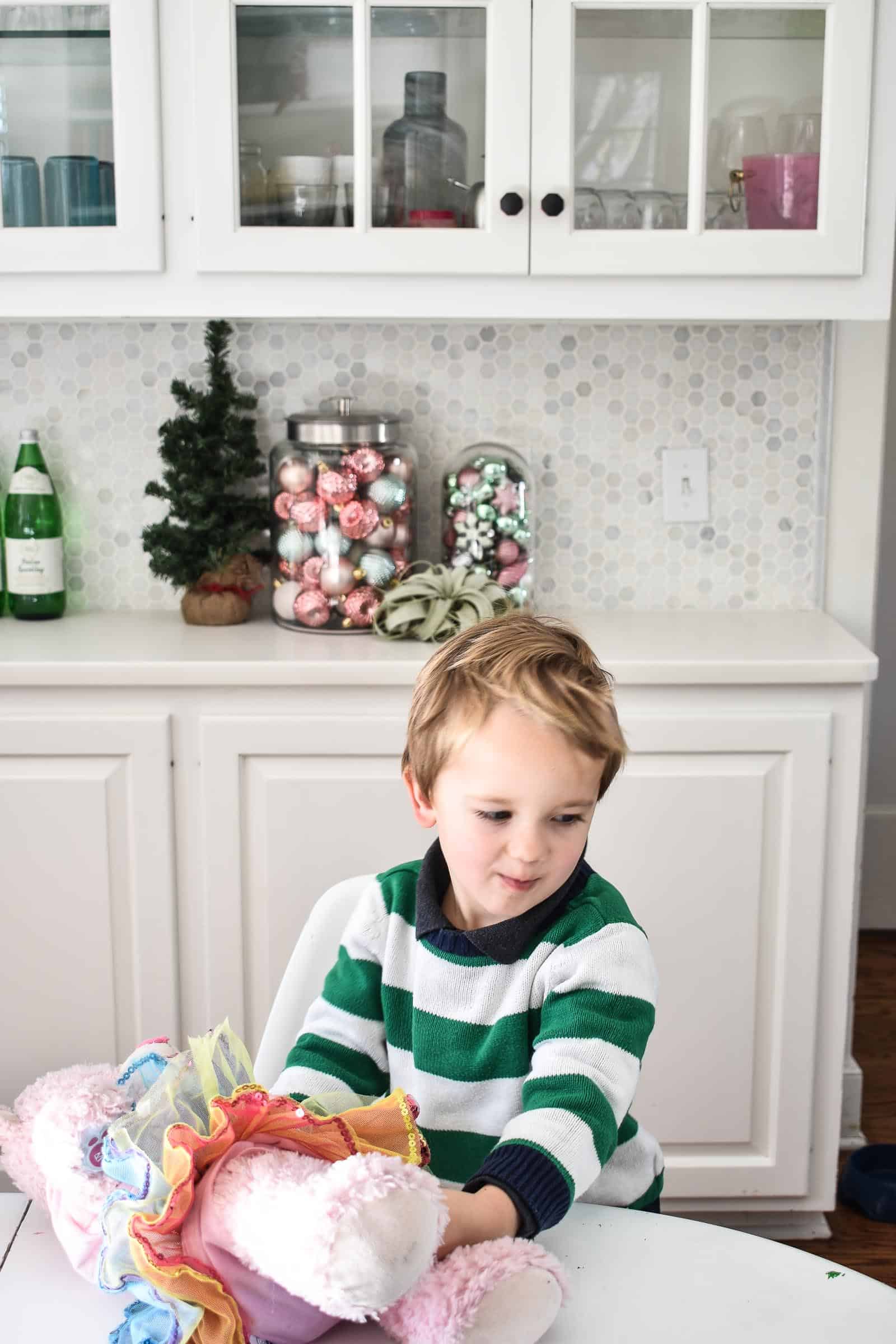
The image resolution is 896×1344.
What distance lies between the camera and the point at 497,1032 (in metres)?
1.10

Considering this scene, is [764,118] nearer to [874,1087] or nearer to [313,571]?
[313,571]

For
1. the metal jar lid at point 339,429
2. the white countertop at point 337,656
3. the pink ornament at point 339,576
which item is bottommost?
the white countertop at point 337,656

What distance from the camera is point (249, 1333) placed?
30.9 inches

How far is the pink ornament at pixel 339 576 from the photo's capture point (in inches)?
84.0

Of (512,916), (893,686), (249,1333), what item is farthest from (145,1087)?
(893,686)

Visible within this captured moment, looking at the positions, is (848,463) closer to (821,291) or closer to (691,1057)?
(821,291)

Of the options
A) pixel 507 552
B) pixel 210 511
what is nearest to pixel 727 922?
pixel 507 552

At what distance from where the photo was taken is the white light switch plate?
2344mm

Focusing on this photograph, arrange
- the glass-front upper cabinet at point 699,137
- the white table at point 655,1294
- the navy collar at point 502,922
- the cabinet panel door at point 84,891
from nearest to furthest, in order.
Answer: the white table at point 655,1294, the navy collar at point 502,922, the glass-front upper cabinet at point 699,137, the cabinet panel door at point 84,891

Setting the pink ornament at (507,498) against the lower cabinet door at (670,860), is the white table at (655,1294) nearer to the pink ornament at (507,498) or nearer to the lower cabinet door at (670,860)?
the lower cabinet door at (670,860)

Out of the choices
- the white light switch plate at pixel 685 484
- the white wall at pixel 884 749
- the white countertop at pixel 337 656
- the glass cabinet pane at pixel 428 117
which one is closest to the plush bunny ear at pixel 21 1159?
the white countertop at pixel 337 656

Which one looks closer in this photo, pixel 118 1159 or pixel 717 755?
pixel 118 1159

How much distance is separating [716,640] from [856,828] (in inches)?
13.4

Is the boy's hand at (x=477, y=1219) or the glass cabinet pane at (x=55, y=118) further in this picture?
the glass cabinet pane at (x=55, y=118)
